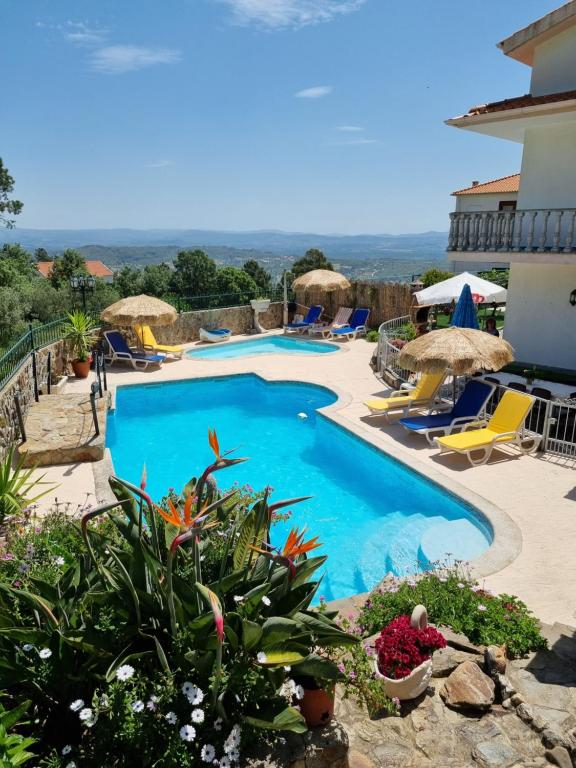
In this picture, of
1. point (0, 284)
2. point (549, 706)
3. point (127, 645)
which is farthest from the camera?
point (0, 284)

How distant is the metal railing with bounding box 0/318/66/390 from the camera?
11.8 meters

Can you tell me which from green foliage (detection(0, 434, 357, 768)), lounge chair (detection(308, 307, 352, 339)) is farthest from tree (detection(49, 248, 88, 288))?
green foliage (detection(0, 434, 357, 768))

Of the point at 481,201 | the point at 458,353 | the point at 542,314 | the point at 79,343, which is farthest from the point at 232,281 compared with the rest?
the point at 458,353

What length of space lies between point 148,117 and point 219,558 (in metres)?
61.1

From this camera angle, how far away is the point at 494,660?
4430 millimetres

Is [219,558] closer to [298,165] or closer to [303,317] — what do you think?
[303,317]

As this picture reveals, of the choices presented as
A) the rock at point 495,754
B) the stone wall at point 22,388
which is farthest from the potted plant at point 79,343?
the rock at point 495,754

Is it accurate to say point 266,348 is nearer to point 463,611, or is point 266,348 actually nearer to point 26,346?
point 26,346

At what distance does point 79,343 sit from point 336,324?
10.7 metres

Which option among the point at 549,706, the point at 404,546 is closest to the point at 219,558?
the point at 549,706

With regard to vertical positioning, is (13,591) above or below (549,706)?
above

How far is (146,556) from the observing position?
3621 millimetres

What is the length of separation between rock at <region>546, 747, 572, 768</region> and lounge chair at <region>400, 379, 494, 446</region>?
809 centimetres

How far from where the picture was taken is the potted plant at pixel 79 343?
16969 millimetres
